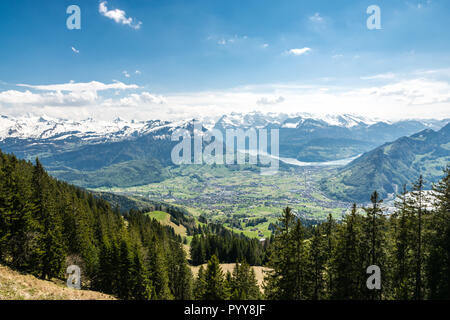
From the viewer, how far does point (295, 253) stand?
2878 centimetres

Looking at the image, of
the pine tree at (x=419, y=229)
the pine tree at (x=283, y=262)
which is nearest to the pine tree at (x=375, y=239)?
the pine tree at (x=419, y=229)

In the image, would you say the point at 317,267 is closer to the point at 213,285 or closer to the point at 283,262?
the point at 283,262

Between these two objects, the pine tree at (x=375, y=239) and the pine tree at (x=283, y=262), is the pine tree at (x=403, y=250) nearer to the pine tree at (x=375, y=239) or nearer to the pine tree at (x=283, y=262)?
the pine tree at (x=375, y=239)

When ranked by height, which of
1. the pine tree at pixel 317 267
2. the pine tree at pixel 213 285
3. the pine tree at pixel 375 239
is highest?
the pine tree at pixel 375 239

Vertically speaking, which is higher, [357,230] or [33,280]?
[357,230]

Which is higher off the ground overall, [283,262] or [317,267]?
[283,262]

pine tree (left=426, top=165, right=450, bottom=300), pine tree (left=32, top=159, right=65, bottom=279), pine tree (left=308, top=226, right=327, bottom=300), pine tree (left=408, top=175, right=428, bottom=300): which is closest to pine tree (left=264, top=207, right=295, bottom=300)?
pine tree (left=308, top=226, right=327, bottom=300)

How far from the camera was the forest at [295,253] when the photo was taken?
26.9m

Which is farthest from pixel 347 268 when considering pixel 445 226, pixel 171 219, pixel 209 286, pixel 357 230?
pixel 171 219

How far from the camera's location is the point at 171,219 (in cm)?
18138

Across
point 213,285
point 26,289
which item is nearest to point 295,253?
point 213,285

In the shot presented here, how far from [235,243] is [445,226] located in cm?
8554
